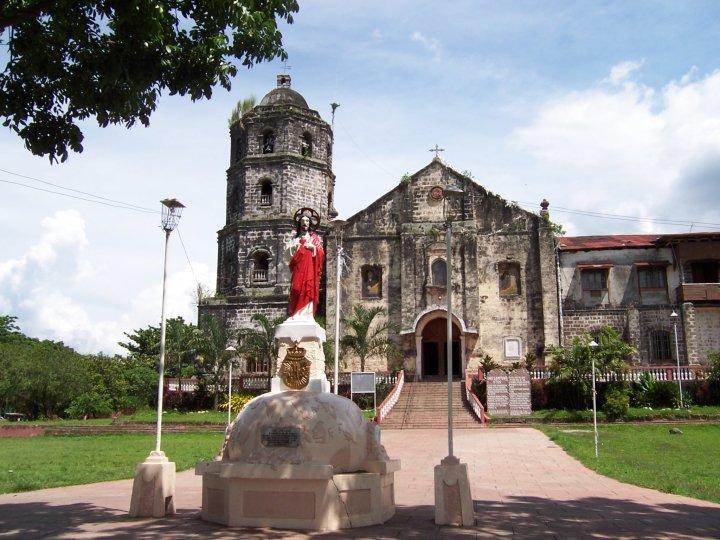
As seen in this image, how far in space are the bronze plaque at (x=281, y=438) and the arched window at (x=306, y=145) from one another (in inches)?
992

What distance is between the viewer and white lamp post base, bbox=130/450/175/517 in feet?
28.5

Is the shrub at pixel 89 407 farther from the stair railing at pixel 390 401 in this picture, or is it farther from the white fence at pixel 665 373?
the white fence at pixel 665 373

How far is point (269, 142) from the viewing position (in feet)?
108

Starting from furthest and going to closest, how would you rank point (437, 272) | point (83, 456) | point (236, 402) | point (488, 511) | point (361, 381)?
point (437, 272) → point (236, 402) → point (361, 381) → point (83, 456) → point (488, 511)

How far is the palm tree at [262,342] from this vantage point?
28797 mm

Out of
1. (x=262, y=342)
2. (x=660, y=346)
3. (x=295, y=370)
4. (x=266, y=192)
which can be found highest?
(x=266, y=192)

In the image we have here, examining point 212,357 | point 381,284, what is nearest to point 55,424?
point 212,357

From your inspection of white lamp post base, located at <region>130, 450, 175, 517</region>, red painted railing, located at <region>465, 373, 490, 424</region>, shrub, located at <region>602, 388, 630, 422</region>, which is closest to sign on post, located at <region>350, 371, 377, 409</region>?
red painted railing, located at <region>465, 373, 490, 424</region>

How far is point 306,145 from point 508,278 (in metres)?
10.6

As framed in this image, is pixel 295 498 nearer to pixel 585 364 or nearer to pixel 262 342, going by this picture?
pixel 585 364

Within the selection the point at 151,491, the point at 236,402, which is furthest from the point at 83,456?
the point at 236,402

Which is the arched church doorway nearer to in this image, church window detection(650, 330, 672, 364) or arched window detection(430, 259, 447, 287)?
arched window detection(430, 259, 447, 287)

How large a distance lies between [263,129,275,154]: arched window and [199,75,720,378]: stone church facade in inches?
2.3

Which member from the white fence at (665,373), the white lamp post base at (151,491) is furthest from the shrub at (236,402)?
the white lamp post base at (151,491)
